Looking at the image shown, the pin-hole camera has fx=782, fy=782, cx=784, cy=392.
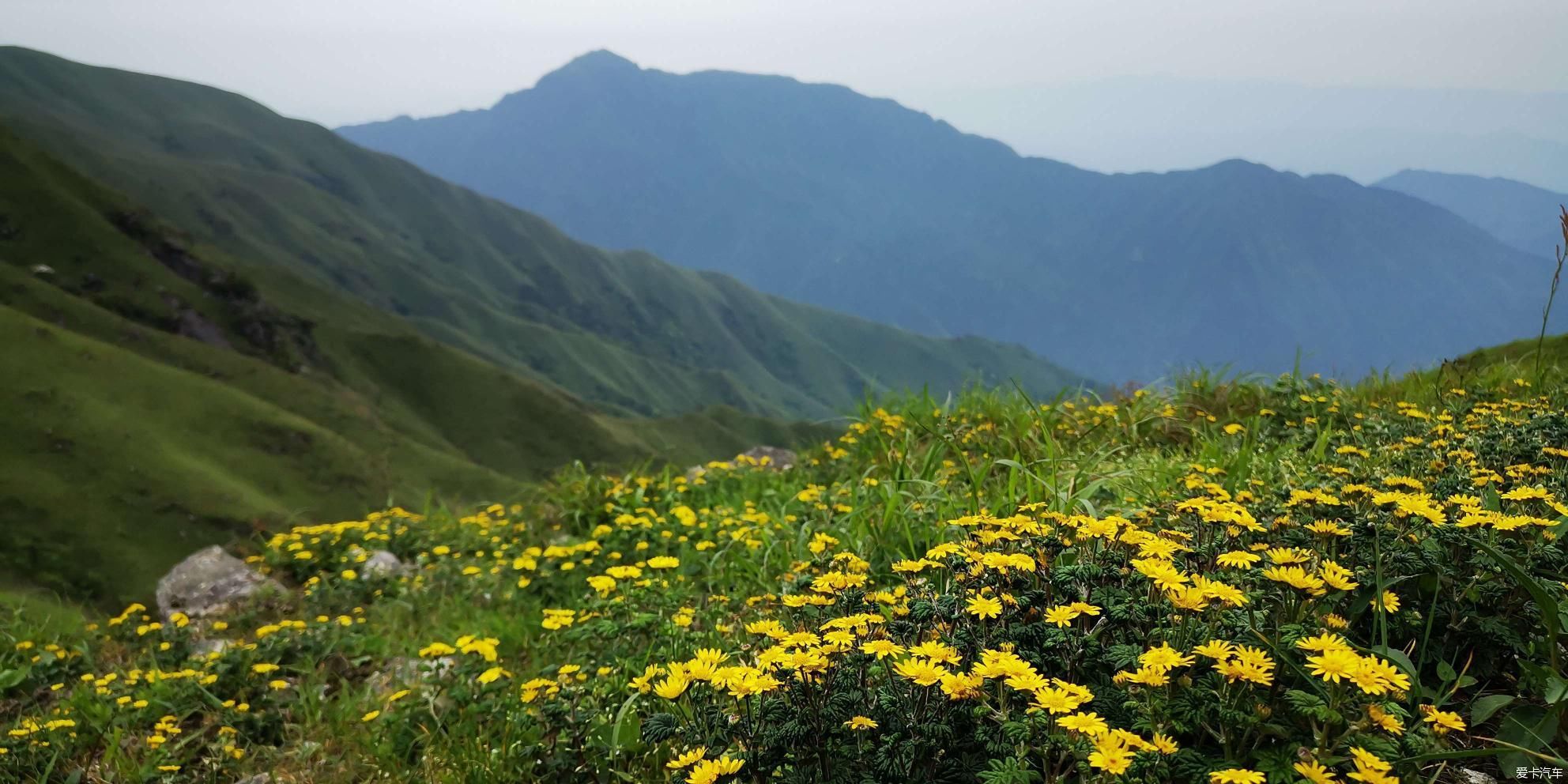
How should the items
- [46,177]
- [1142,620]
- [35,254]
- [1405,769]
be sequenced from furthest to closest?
[46,177], [35,254], [1142,620], [1405,769]

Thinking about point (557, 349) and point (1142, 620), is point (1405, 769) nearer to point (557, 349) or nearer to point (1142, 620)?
point (1142, 620)

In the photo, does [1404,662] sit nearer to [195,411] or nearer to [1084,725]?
[1084,725]

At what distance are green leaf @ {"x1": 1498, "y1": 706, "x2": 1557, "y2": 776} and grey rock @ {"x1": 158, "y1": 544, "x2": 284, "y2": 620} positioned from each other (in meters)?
8.68

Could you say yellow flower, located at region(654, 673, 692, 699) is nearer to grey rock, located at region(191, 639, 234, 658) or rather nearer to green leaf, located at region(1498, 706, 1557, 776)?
green leaf, located at region(1498, 706, 1557, 776)

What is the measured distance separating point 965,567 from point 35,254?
118012 millimetres

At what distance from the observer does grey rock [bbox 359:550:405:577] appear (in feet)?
23.8

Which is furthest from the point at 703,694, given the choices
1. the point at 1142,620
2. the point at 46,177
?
the point at 46,177

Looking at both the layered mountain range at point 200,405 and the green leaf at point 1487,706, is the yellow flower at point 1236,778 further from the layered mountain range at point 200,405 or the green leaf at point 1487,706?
the layered mountain range at point 200,405

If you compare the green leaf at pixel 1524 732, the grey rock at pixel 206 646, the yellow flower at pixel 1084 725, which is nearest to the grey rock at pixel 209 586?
the grey rock at pixel 206 646

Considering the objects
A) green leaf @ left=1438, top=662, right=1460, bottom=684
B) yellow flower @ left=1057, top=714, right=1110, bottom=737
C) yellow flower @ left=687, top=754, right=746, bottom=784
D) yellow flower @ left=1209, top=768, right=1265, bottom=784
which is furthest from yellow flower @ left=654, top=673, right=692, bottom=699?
green leaf @ left=1438, top=662, right=1460, bottom=684

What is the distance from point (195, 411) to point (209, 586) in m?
69.8

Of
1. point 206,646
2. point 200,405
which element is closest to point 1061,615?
point 206,646

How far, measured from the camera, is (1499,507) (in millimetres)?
2799

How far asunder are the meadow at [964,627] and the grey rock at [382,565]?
0.37 ft
